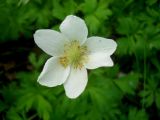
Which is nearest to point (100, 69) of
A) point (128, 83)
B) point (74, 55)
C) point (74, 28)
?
point (128, 83)

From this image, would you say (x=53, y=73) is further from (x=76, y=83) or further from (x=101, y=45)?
(x=101, y=45)

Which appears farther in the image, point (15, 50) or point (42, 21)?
point (15, 50)

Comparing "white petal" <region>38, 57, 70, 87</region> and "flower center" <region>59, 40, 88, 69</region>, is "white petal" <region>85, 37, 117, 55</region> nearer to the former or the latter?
"flower center" <region>59, 40, 88, 69</region>

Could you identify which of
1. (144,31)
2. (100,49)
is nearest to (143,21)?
(144,31)

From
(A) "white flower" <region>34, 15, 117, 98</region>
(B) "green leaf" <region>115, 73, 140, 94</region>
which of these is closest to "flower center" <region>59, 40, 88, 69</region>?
(A) "white flower" <region>34, 15, 117, 98</region>

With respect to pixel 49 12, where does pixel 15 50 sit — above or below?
below

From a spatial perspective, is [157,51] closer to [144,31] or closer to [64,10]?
[144,31]
